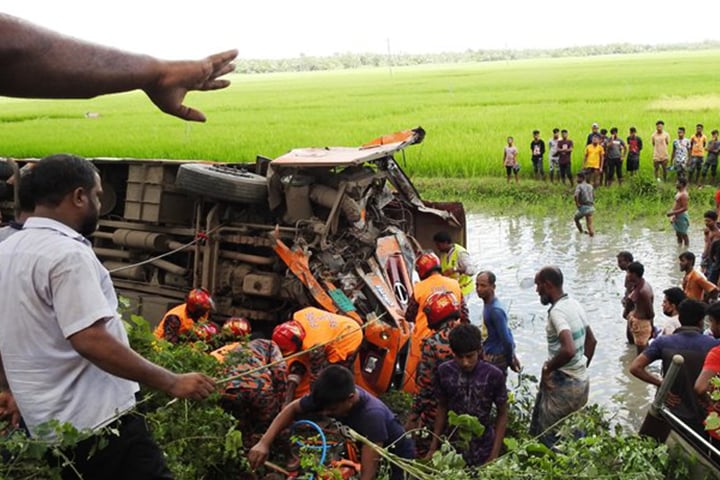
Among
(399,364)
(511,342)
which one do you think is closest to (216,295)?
(399,364)

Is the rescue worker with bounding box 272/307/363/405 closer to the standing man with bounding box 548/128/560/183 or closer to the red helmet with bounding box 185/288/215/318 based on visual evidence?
the red helmet with bounding box 185/288/215/318

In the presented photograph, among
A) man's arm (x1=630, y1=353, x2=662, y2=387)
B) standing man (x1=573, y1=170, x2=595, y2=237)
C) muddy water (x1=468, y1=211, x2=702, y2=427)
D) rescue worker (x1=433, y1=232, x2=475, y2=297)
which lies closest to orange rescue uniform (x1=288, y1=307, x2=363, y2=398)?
man's arm (x1=630, y1=353, x2=662, y2=387)

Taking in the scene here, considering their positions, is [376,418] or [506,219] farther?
[506,219]

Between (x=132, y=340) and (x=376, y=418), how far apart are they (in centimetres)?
123

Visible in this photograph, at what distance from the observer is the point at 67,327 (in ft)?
7.98

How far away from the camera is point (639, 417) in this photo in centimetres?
725

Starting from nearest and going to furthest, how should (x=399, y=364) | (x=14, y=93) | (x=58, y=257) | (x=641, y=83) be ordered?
(x=14, y=93), (x=58, y=257), (x=399, y=364), (x=641, y=83)

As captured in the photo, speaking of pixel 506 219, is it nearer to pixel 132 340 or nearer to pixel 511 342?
pixel 511 342

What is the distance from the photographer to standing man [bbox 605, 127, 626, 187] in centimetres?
1841

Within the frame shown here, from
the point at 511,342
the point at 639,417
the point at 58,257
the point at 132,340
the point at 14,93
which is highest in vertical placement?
the point at 14,93

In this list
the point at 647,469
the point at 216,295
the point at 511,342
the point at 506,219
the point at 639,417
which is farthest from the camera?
the point at 506,219

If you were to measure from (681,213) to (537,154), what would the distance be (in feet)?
23.0

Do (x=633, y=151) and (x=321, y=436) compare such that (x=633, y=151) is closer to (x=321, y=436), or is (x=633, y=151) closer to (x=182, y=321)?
(x=182, y=321)

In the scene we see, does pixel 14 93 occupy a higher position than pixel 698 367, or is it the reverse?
pixel 14 93
